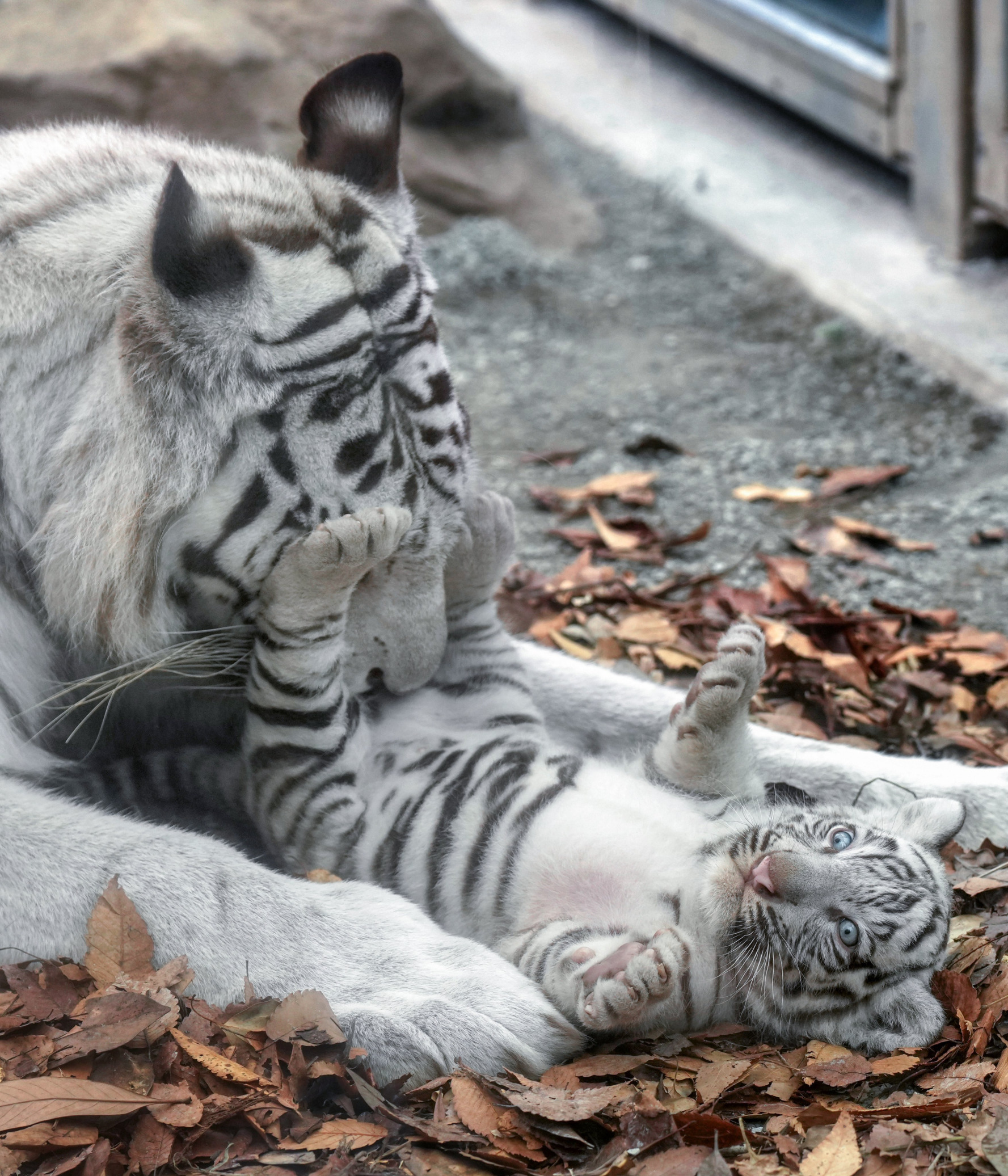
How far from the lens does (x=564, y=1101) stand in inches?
77.7

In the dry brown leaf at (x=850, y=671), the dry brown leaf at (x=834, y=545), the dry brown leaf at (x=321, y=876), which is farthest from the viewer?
the dry brown leaf at (x=834, y=545)

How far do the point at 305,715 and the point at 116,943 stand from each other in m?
0.63

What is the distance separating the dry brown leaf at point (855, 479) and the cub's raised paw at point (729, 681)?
2406 mm

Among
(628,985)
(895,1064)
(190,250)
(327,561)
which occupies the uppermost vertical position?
(190,250)

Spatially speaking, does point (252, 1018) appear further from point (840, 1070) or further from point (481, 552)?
point (481, 552)

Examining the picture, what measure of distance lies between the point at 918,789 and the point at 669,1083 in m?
1.05

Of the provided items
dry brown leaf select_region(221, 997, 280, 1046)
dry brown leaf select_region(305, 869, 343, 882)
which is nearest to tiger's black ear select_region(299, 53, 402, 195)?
dry brown leaf select_region(305, 869, 343, 882)

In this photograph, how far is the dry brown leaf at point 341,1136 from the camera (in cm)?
189

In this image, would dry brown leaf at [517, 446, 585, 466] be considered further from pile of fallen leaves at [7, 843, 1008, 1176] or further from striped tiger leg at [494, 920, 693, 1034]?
pile of fallen leaves at [7, 843, 1008, 1176]

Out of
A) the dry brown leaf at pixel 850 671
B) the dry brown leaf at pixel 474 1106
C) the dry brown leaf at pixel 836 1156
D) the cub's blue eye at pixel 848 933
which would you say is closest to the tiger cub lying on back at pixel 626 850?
the cub's blue eye at pixel 848 933

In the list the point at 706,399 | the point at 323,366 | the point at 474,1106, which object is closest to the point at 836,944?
the point at 474,1106

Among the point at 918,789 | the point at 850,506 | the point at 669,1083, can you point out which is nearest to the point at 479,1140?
the point at 669,1083

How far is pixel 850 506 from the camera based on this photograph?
4.79 m

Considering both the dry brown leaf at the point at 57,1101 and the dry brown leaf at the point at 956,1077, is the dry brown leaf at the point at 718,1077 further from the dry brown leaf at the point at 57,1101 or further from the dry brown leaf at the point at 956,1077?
the dry brown leaf at the point at 57,1101
